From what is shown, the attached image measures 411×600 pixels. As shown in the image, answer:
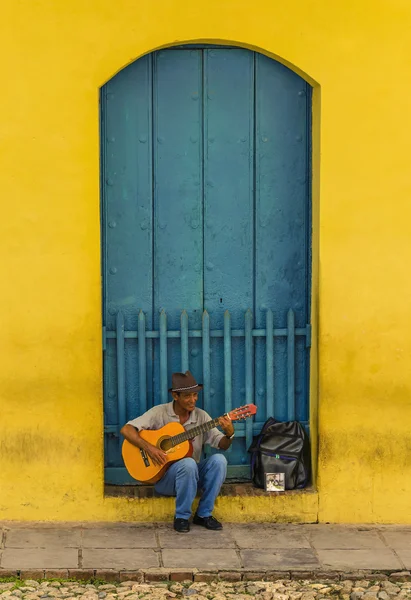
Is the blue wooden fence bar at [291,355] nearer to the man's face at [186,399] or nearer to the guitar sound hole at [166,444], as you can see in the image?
the man's face at [186,399]

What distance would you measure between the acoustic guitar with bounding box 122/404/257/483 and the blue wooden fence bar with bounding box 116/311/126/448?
0.34 metres

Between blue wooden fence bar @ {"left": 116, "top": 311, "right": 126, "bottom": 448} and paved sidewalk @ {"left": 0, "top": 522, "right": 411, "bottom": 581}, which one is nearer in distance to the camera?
paved sidewalk @ {"left": 0, "top": 522, "right": 411, "bottom": 581}

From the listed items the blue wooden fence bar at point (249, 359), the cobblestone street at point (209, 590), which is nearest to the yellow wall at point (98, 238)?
the blue wooden fence bar at point (249, 359)

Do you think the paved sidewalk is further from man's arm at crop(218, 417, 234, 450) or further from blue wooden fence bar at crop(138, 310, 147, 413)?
blue wooden fence bar at crop(138, 310, 147, 413)

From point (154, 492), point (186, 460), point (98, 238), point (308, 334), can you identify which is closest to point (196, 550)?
point (186, 460)

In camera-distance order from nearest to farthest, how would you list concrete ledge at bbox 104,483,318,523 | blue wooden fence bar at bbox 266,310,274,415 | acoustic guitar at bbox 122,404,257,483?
acoustic guitar at bbox 122,404,257,483
concrete ledge at bbox 104,483,318,523
blue wooden fence bar at bbox 266,310,274,415

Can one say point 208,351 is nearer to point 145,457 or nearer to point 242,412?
point 242,412

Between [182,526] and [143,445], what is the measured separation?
603 millimetres

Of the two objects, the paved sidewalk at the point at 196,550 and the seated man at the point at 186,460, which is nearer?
the paved sidewalk at the point at 196,550

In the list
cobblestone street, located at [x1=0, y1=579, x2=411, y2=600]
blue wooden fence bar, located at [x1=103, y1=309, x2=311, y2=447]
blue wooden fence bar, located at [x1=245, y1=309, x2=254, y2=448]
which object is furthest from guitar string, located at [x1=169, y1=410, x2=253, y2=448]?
cobblestone street, located at [x1=0, y1=579, x2=411, y2=600]

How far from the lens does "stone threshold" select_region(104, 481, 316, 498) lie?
8.08 m

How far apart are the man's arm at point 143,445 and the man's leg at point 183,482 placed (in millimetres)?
103

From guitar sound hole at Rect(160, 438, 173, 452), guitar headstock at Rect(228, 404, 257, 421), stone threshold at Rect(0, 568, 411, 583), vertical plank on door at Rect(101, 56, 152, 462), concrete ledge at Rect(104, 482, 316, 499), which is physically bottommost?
stone threshold at Rect(0, 568, 411, 583)

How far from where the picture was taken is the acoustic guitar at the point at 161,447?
25.6 ft
